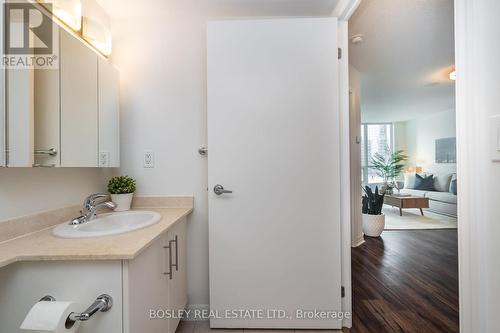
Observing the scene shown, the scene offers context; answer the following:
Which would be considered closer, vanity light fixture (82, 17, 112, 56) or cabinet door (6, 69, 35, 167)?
cabinet door (6, 69, 35, 167)

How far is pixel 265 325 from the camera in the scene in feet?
4.69

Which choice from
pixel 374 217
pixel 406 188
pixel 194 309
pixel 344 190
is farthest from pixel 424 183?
pixel 194 309

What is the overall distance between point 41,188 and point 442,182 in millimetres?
6789

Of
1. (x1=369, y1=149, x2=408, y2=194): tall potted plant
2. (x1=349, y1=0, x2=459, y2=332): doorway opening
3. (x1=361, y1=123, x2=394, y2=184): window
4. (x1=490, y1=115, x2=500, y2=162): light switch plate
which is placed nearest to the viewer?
(x1=490, y1=115, x2=500, y2=162): light switch plate

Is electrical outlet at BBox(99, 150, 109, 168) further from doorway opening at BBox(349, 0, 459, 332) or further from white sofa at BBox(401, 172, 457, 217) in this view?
white sofa at BBox(401, 172, 457, 217)

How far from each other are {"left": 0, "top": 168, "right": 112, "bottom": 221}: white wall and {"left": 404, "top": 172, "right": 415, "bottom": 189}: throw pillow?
6853mm

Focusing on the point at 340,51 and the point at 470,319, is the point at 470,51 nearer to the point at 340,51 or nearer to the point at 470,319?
the point at 470,319

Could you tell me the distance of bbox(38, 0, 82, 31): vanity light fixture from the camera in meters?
1.08

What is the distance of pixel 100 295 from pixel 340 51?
184 centimetres

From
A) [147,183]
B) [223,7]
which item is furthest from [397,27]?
[147,183]

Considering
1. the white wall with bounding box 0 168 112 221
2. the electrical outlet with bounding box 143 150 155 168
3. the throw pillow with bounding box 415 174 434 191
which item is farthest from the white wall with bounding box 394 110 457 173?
the white wall with bounding box 0 168 112 221

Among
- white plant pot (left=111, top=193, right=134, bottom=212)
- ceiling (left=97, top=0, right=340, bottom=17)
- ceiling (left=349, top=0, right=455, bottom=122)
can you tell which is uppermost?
ceiling (left=349, top=0, right=455, bottom=122)

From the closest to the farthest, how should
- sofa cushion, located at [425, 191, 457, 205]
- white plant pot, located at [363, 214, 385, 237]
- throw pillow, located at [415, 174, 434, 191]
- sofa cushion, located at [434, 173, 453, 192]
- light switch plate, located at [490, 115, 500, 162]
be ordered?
light switch plate, located at [490, 115, 500, 162]
white plant pot, located at [363, 214, 385, 237]
sofa cushion, located at [425, 191, 457, 205]
sofa cushion, located at [434, 173, 453, 192]
throw pillow, located at [415, 174, 434, 191]

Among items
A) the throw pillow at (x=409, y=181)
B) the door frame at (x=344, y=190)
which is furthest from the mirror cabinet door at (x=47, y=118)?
the throw pillow at (x=409, y=181)
